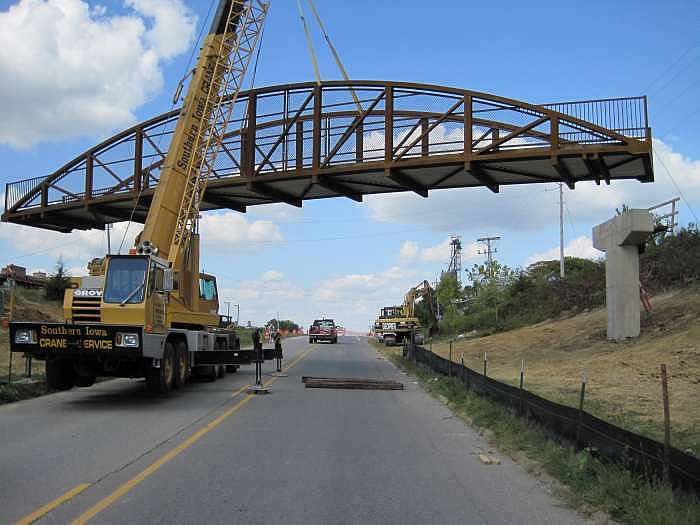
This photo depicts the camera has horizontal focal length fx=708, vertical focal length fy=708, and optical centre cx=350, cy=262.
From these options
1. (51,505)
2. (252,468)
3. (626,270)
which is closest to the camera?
(51,505)

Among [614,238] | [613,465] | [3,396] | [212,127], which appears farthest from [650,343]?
[3,396]

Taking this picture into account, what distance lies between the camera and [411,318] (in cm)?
5612

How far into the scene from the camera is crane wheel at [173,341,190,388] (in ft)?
52.9

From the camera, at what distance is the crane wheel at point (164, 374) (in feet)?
48.6

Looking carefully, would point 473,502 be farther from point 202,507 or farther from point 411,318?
point 411,318

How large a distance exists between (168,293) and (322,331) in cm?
4987

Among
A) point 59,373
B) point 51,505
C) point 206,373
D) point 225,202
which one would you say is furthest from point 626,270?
point 51,505

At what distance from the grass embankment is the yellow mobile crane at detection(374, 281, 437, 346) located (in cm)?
1732

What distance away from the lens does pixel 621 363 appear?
20.9m

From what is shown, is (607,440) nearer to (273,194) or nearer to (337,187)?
(337,187)

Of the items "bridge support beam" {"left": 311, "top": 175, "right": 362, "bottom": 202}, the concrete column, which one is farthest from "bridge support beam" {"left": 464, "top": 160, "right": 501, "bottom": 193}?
"bridge support beam" {"left": 311, "top": 175, "right": 362, "bottom": 202}

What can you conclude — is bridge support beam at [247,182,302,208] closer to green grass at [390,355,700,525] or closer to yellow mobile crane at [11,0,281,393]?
yellow mobile crane at [11,0,281,393]

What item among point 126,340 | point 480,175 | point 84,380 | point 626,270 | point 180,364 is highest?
point 480,175

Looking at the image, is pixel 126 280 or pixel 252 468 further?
pixel 126 280
